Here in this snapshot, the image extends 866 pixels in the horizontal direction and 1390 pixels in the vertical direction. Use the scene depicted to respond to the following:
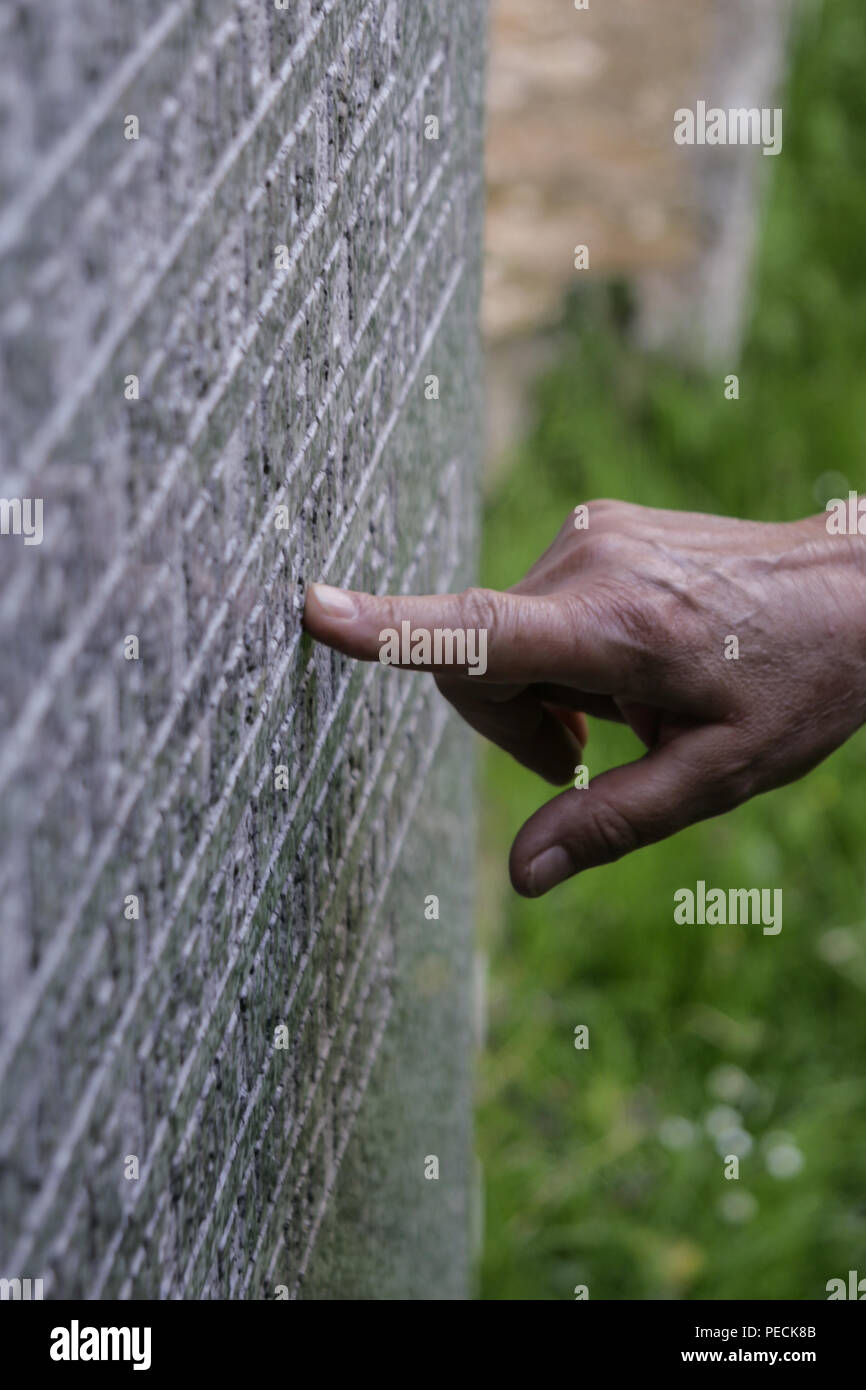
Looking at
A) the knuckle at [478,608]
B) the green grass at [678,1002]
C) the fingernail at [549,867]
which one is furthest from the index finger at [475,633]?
the green grass at [678,1002]

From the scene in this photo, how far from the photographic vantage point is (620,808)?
109cm

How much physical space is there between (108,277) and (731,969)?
209 centimetres

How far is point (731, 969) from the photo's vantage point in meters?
2.50

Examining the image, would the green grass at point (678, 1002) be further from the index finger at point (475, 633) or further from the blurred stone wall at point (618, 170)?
the index finger at point (475, 633)

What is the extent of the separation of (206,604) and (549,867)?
0.46 m

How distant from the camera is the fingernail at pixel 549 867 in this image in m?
1.10

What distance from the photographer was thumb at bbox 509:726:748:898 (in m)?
1.09

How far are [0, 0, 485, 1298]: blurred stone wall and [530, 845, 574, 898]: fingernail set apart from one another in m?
0.11

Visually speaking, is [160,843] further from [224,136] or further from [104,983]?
[224,136]

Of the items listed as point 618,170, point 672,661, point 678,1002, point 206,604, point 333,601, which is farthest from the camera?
point 618,170

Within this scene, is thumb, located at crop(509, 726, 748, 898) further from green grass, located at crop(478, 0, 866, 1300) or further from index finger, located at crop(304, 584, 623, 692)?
green grass, located at crop(478, 0, 866, 1300)

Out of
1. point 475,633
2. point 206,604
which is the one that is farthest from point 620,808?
point 206,604

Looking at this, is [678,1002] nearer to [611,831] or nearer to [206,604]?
[611,831]
